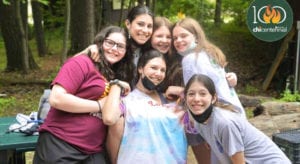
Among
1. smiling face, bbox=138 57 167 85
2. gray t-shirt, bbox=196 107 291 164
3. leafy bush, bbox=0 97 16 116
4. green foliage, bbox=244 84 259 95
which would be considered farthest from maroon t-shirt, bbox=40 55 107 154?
green foliage, bbox=244 84 259 95

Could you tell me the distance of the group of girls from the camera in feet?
9.48

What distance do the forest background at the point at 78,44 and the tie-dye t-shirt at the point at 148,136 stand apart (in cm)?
318

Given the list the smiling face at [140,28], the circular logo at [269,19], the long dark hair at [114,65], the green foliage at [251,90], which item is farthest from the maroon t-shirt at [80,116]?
the green foliage at [251,90]

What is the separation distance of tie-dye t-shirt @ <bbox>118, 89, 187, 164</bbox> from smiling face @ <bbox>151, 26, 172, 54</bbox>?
1.84ft

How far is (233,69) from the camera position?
1390cm

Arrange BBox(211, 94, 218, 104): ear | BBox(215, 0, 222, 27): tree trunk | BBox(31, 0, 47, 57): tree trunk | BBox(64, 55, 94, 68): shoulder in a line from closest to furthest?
BBox(64, 55, 94, 68): shoulder
BBox(211, 94, 218, 104): ear
BBox(31, 0, 47, 57): tree trunk
BBox(215, 0, 222, 27): tree trunk

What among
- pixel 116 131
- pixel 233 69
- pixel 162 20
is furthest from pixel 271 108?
pixel 233 69

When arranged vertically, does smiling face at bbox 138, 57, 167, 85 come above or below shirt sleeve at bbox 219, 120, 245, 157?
above

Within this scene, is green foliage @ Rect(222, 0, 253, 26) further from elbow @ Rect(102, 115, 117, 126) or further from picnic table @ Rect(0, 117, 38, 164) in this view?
elbow @ Rect(102, 115, 117, 126)

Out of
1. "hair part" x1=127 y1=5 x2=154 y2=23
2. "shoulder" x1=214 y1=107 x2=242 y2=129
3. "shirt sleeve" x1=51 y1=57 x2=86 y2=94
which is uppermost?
"hair part" x1=127 y1=5 x2=154 y2=23

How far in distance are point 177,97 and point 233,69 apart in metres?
10.8

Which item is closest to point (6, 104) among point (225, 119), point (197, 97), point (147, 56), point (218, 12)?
point (147, 56)

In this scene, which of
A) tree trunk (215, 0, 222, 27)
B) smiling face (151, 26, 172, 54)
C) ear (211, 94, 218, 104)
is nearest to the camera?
ear (211, 94, 218, 104)

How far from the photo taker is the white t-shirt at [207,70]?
10.6ft
